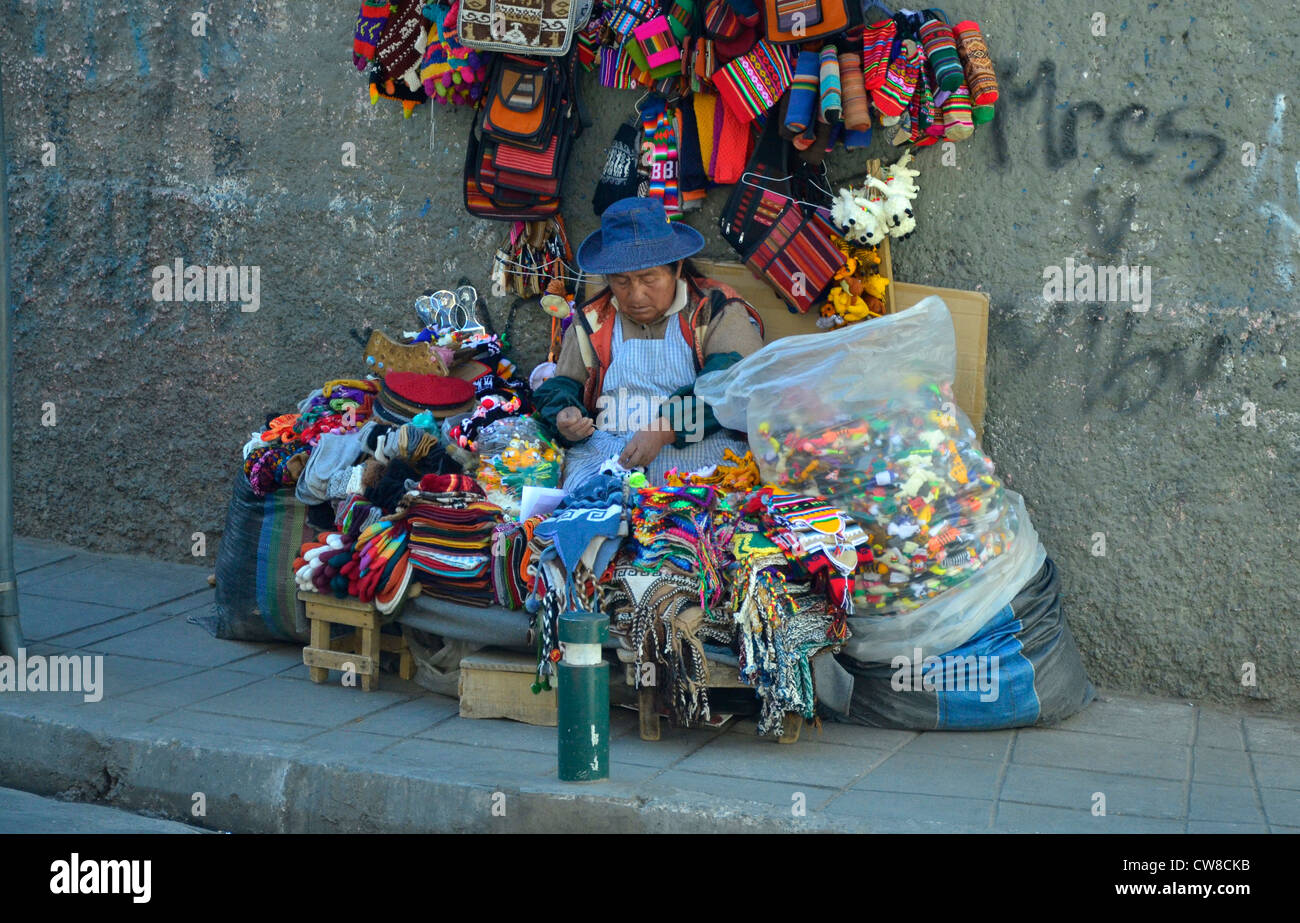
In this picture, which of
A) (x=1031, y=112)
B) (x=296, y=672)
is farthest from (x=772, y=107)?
(x=296, y=672)

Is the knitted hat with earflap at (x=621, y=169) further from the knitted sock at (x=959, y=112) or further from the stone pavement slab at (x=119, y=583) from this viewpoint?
the stone pavement slab at (x=119, y=583)

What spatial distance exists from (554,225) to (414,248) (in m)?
0.73

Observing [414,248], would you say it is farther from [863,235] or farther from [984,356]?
[984,356]

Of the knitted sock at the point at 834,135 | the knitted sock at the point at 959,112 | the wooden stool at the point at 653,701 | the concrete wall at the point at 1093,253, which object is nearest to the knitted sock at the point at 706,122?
the concrete wall at the point at 1093,253

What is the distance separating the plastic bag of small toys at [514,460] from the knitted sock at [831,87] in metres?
1.62

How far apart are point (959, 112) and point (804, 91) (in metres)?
0.57

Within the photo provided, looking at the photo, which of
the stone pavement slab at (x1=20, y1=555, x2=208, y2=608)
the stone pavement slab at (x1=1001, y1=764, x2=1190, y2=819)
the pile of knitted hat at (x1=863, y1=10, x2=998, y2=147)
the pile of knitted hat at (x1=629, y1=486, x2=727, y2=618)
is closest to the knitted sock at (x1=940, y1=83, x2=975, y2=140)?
the pile of knitted hat at (x1=863, y1=10, x2=998, y2=147)

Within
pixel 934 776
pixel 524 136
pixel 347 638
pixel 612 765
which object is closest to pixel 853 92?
pixel 524 136

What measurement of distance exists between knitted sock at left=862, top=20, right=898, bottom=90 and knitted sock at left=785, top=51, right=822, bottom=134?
18 centimetres

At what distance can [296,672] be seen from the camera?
5.32 m

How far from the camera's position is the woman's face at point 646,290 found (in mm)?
5113

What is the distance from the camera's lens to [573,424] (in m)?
5.13

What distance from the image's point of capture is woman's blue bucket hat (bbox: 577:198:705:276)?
16.7ft

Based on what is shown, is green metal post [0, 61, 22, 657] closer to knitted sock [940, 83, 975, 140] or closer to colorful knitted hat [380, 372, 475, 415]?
colorful knitted hat [380, 372, 475, 415]
